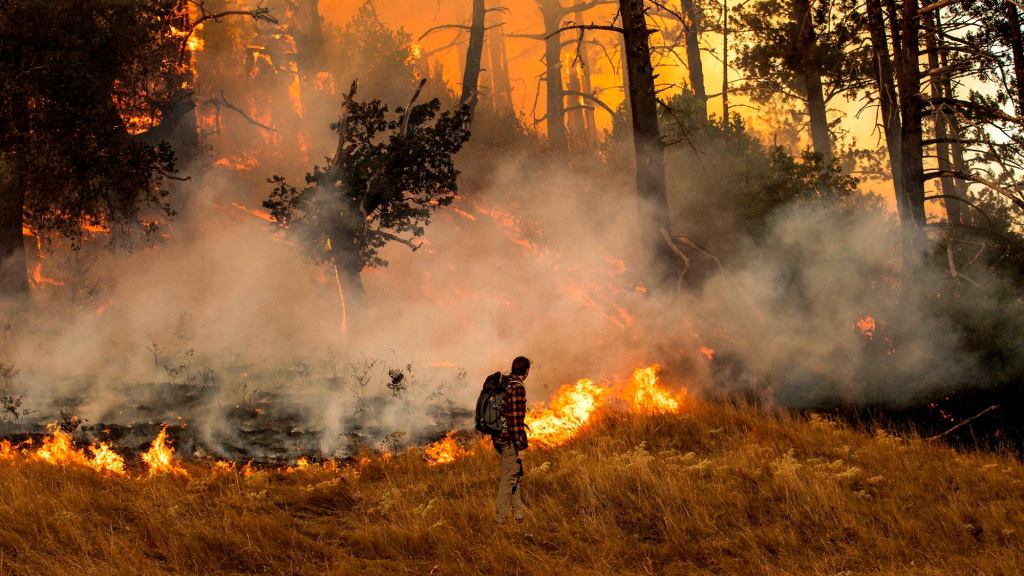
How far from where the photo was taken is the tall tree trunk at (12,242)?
16922 mm

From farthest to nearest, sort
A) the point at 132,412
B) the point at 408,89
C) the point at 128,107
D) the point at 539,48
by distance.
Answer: the point at 539,48
the point at 408,89
the point at 128,107
the point at 132,412

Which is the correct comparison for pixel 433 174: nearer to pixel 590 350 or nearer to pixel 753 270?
pixel 590 350

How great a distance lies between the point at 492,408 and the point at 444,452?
14.3ft

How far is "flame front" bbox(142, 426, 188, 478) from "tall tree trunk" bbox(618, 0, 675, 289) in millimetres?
9220

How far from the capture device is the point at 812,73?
2108 centimetres

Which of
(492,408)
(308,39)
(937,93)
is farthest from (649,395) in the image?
(308,39)

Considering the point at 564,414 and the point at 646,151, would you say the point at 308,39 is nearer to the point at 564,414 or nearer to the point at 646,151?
the point at 646,151

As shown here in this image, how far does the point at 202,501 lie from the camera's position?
9578 mm

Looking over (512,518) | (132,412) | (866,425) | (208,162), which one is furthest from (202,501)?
(208,162)

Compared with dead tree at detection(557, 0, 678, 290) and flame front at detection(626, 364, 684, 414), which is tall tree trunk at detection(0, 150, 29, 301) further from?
flame front at detection(626, 364, 684, 414)

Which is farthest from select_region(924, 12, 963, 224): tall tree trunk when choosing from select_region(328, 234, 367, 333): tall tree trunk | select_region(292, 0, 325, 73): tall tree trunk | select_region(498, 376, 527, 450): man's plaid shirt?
select_region(292, 0, 325, 73): tall tree trunk

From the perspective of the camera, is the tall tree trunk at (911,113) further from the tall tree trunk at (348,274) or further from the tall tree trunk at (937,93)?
the tall tree trunk at (348,274)

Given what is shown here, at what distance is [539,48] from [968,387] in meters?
45.3

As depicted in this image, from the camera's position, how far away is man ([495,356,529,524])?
8.75 metres
